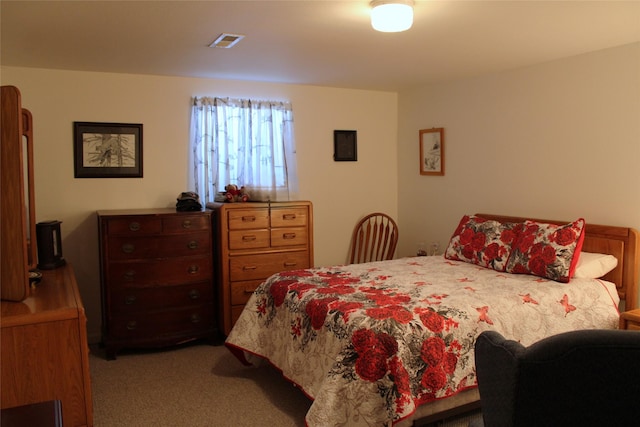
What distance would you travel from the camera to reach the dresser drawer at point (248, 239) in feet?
13.8

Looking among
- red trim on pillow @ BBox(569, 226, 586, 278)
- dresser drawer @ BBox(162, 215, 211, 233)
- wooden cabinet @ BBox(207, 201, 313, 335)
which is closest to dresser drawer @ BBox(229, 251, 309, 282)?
wooden cabinet @ BBox(207, 201, 313, 335)

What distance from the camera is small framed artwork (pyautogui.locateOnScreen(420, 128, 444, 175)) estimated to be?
16.1 feet

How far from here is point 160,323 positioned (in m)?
4.04

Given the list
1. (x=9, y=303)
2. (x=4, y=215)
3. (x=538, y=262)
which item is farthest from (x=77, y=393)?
(x=538, y=262)

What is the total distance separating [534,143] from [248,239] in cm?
234

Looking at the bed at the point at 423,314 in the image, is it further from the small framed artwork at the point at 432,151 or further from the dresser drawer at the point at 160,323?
the small framed artwork at the point at 432,151

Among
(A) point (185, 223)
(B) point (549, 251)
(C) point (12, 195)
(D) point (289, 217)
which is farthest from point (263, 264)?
(C) point (12, 195)

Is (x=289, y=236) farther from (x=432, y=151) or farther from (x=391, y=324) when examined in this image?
(x=391, y=324)

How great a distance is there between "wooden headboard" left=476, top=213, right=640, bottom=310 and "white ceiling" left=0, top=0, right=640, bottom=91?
4.00 ft

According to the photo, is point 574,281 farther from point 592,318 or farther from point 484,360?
point 484,360

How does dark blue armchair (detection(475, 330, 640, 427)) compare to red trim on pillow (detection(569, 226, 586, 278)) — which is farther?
red trim on pillow (detection(569, 226, 586, 278))

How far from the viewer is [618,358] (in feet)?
4.27

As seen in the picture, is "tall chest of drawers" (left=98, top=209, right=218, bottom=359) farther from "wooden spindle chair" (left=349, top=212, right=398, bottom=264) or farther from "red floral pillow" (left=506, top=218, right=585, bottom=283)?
"red floral pillow" (left=506, top=218, right=585, bottom=283)

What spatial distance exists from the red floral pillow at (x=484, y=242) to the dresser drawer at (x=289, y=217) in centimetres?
122
